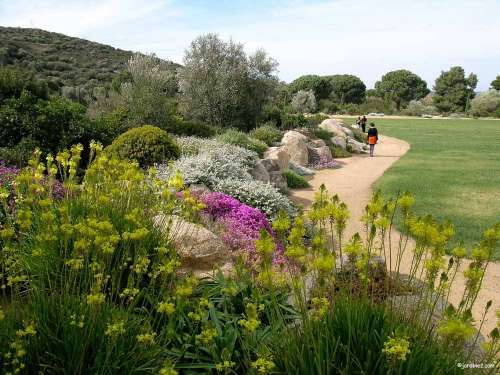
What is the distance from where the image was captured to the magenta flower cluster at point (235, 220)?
6.29 meters

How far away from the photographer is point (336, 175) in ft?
50.6

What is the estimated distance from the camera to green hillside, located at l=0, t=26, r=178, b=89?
35.1m

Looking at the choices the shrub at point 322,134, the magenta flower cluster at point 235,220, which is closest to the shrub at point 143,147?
the magenta flower cluster at point 235,220

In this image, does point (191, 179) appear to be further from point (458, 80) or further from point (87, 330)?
point (458, 80)

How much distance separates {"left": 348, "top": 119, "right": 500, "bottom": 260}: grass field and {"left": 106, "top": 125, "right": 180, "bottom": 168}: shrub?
→ 19.8ft

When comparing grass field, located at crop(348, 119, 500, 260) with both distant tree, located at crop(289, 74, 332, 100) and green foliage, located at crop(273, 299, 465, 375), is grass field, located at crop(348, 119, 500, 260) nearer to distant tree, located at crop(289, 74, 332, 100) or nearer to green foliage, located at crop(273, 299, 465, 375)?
green foliage, located at crop(273, 299, 465, 375)

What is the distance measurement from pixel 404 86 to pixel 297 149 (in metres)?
67.9

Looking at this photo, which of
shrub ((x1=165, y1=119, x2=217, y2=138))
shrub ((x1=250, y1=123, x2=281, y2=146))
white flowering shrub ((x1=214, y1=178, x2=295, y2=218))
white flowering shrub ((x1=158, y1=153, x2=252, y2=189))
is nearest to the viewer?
white flowering shrub ((x1=214, y1=178, x2=295, y2=218))

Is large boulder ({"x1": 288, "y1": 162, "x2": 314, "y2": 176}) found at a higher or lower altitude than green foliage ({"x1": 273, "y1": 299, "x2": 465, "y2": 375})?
lower

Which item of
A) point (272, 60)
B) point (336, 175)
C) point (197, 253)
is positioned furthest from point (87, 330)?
point (272, 60)

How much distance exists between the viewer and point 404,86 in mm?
78188

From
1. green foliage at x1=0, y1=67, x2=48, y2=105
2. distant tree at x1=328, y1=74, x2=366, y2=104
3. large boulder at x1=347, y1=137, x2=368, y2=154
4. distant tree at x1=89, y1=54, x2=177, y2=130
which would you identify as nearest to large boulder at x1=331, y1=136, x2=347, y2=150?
large boulder at x1=347, y1=137, x2=368, y2=154

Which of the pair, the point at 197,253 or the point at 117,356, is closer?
the point at 117,356

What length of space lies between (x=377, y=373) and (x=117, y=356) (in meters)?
1.37
